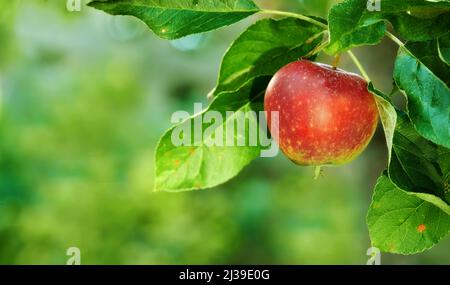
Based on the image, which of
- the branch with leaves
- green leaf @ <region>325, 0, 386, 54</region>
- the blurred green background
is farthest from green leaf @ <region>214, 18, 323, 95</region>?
the blurred green background

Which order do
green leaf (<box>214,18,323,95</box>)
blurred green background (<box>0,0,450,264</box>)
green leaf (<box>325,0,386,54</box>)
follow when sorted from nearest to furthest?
1. green leaf (<box>325,0,386,54</box>)
2. green leaf (<box>214,18,323,95</box>)
3. blurred green background (<box>0,0,450,264</box>)

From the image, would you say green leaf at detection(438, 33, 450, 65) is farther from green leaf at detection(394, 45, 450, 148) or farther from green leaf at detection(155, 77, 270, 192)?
green leaf at detection(155, 77, 270, 192)

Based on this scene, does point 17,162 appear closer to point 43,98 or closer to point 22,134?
point 22,134

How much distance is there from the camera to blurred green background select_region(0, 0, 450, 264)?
9.44 feet

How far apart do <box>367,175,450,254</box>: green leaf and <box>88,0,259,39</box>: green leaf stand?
0.67 feet

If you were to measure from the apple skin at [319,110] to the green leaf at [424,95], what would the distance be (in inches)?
3.4

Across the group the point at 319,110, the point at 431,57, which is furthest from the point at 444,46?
the point at 319,110

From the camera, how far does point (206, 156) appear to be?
2.07 ft

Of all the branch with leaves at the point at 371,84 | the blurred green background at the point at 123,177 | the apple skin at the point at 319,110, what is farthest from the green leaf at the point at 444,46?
the blurred green background at the point at 123,177

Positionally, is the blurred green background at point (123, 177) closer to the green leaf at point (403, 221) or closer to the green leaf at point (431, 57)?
the green leaf at point (403, 221)

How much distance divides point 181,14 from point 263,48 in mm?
77

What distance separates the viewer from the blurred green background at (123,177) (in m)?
2.88

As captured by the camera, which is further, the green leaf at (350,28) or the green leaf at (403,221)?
the green leaf at (403,221)

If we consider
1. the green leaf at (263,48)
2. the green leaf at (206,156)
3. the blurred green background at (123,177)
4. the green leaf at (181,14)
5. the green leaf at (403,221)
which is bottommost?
the green leaf at (403,221)
